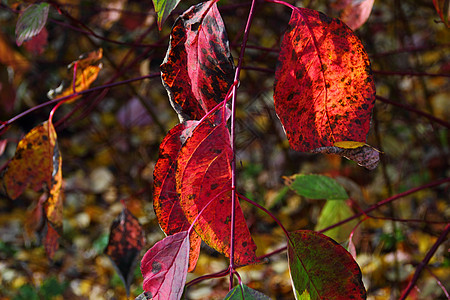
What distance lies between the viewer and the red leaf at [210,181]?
0.32m

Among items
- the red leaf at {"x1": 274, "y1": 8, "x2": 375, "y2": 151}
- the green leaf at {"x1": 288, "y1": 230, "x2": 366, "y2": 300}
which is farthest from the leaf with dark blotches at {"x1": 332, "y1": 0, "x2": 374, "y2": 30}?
the green leaf at {"x1": 288, "y1": 230, "x2": 366, "y2": 300}

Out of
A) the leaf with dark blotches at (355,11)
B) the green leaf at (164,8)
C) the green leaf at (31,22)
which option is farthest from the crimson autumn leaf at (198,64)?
the leaf with dark blotches at (355,11)

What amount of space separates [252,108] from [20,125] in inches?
40.7

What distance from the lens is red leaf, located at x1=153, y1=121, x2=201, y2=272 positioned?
0.35 m

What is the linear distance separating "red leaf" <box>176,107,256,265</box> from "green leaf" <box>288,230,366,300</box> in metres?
0.04

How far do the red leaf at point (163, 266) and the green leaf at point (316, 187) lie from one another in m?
0.36

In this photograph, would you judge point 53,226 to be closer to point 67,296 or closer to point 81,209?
point 67,296

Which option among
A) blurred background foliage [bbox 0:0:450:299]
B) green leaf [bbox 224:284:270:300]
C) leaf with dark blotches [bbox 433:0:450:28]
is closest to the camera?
green leaf [bbox 224:284:270:300]

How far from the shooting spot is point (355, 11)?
24.8 inches

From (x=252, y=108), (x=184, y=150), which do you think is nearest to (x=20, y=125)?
(x=252, y=108)

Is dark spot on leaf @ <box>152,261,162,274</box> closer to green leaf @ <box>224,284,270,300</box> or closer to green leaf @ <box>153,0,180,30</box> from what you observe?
green leaf @ <box>224,284,270,300</box>

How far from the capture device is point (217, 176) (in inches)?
12.8

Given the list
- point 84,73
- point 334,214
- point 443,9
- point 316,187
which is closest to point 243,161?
point 334,214

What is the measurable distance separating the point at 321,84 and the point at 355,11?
0.34m
